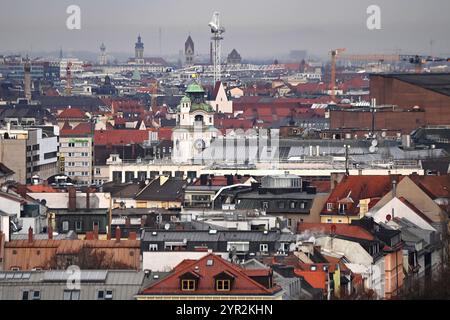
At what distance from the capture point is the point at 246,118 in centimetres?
10569

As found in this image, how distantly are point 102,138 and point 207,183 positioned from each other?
97.6ft

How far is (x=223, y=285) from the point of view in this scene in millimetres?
17938

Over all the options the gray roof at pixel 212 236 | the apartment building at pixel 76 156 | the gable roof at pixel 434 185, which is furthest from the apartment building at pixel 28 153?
the gray roof at pixel 212 236

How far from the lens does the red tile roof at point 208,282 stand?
57.7 ft

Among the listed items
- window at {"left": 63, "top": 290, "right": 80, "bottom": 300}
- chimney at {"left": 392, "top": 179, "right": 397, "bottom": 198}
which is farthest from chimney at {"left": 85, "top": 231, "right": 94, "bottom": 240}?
window at {"left": 63, "top": 290, "right": 80, "bottom": 300}

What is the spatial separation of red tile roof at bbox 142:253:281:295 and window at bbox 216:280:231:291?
4 cm

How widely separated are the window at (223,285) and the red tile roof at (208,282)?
1.6 inches

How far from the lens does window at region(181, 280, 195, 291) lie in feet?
58.4

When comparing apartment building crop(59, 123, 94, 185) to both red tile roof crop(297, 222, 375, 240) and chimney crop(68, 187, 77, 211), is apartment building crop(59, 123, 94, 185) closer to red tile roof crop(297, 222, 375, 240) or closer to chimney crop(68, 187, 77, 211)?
chimney crop(68, 187, 77, 211)

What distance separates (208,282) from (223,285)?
158 millimetres

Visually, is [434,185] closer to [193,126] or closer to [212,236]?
[212,236]

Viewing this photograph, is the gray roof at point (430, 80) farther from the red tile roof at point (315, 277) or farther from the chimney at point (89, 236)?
the red tile roof at point (315, 277)
